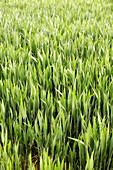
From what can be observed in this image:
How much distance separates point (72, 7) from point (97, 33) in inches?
79.2

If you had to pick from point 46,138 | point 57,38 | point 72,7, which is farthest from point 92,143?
point 72,7

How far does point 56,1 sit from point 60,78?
145 inches

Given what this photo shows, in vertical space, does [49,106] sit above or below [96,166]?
above

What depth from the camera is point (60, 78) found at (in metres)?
1.41

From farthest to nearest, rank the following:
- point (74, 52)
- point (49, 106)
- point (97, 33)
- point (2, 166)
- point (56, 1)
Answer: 1. point (56, 1)
2. point (97, 33)
3. point (74, 52)
4. point (49, 106)
5. point (2, 166)

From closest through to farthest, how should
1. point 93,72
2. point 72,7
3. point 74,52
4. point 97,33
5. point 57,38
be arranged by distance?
point 93,72 < point 74,52 < point 57,38 < point 97,33 < point 72,7

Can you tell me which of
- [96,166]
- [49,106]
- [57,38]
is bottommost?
[96,166]

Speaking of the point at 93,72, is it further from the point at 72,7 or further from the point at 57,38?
the point at 72,7

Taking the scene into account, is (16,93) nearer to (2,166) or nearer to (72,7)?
(2,166)

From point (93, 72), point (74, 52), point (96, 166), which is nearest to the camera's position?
point (96, 166)

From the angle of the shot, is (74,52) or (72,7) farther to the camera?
(72,7)

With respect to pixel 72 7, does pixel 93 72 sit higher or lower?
lower

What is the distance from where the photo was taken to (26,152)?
2.95 ft

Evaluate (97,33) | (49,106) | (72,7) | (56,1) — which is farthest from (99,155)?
(56,1)
